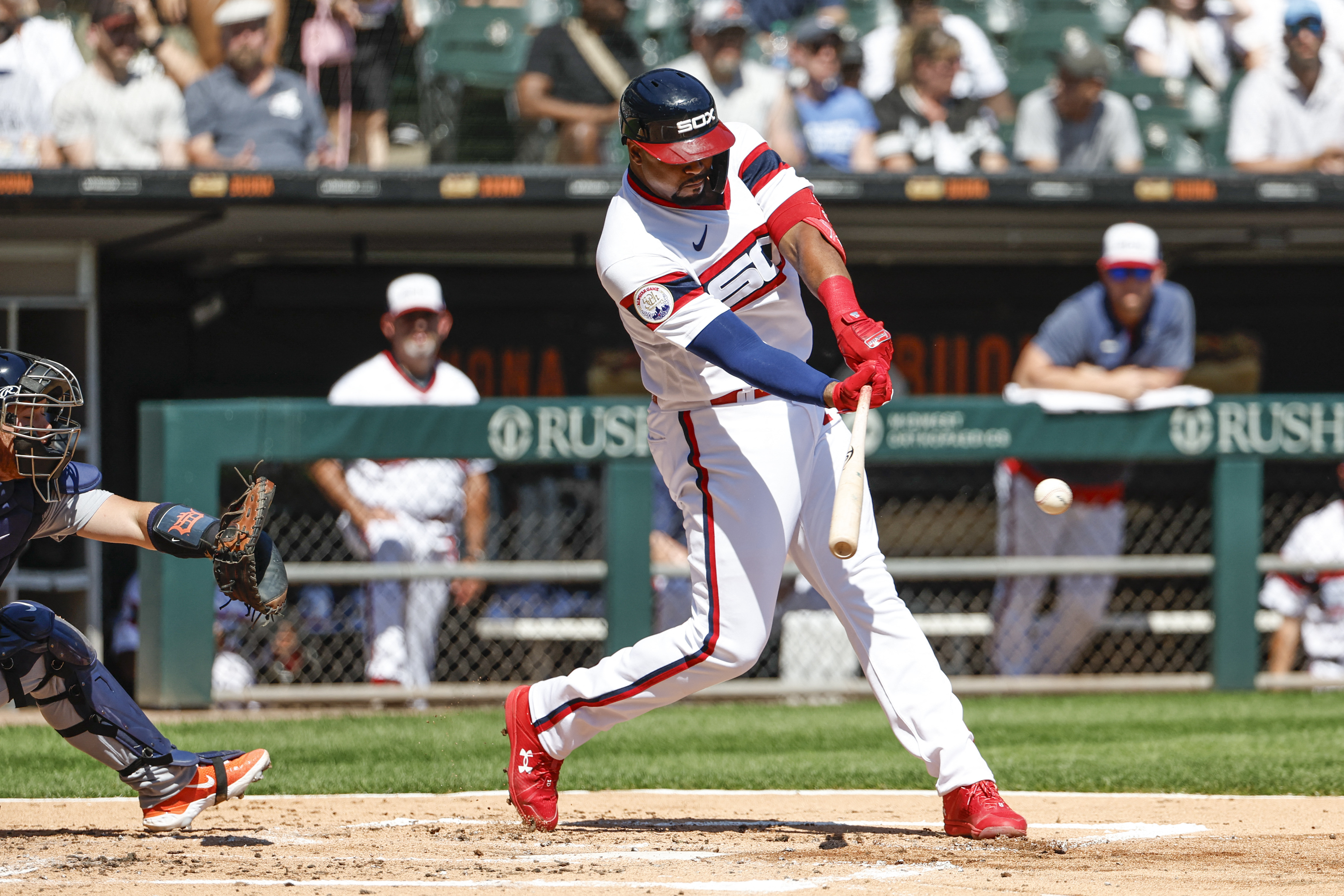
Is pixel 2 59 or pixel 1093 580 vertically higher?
pixel 2 59

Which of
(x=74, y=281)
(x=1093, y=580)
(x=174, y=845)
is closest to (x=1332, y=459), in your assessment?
(x=1093, y=580)

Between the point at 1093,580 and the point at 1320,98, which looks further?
the point at 1320,98

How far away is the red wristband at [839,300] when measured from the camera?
362 cm

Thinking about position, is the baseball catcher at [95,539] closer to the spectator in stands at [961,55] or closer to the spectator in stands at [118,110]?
the spectator in stands at [118,110]

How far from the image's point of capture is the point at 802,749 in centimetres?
584

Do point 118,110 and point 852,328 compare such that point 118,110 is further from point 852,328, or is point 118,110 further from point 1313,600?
point 1313,600

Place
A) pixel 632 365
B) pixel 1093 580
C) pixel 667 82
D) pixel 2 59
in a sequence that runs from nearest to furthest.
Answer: pixel 667 82
pixel 1093 580
pixel 2 59
pixel 632 365

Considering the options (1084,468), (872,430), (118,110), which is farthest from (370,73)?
(1084,468)

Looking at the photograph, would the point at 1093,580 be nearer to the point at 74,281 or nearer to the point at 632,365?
the point at 632,365

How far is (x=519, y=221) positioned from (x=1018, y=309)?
9.24 feet

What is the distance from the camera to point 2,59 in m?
7.41

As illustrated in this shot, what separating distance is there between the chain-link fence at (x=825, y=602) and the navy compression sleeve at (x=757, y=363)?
10.8 feet

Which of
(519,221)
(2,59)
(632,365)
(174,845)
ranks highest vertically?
(2,59)

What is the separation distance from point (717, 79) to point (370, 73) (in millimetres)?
1672
